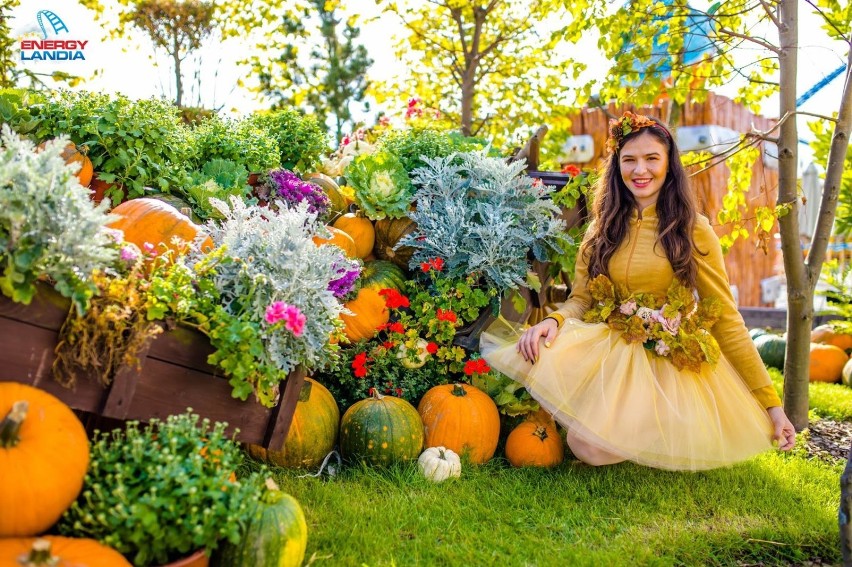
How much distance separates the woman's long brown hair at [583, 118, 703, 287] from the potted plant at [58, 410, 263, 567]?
215 cm

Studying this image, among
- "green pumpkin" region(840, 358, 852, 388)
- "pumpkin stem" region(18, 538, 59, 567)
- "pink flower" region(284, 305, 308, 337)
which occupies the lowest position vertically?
"green pumpkin" region(840, 358, 852, 388)

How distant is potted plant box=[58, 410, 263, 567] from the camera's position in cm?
201

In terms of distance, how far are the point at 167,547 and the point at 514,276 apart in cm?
239

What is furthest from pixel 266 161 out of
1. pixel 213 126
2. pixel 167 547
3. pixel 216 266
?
pixel 167 547

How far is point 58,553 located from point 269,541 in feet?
1.89

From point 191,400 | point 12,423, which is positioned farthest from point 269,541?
point 12,423

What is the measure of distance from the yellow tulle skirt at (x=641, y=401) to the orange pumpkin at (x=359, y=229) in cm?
112

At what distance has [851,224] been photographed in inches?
309

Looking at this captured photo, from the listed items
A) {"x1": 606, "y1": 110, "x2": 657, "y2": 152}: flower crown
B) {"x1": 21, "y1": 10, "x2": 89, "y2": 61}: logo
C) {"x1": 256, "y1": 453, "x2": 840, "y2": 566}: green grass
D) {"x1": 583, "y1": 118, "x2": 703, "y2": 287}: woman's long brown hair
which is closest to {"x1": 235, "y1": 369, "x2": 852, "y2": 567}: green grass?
{"x1": 256, "y1": 453, "x2": 840, "y2": 566}: green grass

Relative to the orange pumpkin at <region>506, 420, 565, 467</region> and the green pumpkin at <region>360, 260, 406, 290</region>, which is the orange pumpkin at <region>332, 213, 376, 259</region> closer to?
the green pumpkin at <region>360, 260, 406, 290</region>

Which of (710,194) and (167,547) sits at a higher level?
(710,194)

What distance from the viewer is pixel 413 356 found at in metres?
3.83

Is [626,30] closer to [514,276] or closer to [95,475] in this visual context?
[514,276]

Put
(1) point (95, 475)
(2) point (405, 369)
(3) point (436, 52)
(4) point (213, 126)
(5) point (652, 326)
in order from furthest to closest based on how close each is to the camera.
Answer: (3) point (436, 52)
(4) point (213, 126)
(2) point (405, 369)
(5) point (652, 326)
(1) point (95, 475)
